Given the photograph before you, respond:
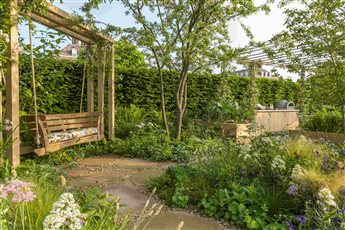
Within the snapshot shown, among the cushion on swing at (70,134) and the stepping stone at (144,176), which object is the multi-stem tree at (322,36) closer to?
the stepping stone at (144,176)

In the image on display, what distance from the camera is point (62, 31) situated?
4941mm

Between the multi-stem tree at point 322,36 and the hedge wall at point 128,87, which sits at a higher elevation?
the multi-stem tree at point 322,36

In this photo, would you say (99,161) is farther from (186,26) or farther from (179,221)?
(186,26)

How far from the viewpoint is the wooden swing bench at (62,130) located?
3967 mm

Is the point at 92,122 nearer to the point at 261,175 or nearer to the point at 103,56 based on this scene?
the point at 103,56

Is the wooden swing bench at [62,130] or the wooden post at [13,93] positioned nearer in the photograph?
the wooden post at [13,93]

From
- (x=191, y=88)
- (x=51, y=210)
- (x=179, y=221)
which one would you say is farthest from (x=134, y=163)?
(x=191, y=88)

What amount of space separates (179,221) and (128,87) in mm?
5724

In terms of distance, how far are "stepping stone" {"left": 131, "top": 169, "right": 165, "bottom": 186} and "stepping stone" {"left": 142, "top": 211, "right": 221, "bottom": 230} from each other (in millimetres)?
939

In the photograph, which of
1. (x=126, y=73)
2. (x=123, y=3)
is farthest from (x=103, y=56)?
(x=126, y=73)

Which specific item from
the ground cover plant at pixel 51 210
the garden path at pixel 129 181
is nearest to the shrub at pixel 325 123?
the garden path at pixel 129 181

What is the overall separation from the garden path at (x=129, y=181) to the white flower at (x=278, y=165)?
76cm

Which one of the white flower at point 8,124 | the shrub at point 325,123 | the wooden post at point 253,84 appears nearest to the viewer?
the white flower at point 8,124

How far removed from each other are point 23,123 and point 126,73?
3.92m
